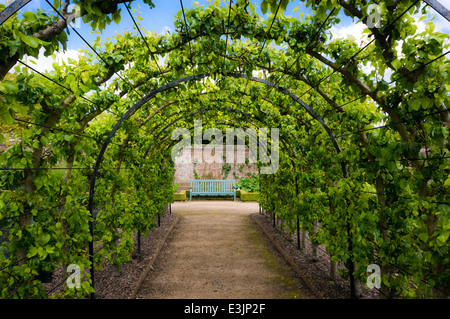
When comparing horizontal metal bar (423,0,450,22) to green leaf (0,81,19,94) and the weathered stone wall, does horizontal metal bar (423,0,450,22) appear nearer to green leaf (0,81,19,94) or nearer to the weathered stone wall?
green leaf (0,81,19,94)

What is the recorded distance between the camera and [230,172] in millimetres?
13633

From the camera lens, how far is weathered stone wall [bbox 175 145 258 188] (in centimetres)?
1360

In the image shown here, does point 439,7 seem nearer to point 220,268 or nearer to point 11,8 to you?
point 11,8

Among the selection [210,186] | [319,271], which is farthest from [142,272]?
[210,186]

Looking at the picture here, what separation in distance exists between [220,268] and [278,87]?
3129 millimetres

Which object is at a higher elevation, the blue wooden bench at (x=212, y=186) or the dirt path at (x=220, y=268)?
the blue wooden bench at (x=212, y=186)

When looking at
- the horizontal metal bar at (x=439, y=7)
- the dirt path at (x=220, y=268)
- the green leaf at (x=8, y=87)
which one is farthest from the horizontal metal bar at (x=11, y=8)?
the dirt path at (x=220, y=268)

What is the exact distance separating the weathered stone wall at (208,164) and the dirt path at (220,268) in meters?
6.48

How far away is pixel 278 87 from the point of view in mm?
3525

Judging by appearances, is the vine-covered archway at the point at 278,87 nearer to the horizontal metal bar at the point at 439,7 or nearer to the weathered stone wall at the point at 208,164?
the horizontal metal bar at the point at 439,7

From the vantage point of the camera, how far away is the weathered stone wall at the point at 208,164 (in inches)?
535

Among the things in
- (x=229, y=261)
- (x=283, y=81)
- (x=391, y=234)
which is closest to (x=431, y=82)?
(x=391, y=234)

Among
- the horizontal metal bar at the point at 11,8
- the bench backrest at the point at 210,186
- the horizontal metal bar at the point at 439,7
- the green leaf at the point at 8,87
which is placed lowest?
the bench backrest at the point at 210,186
